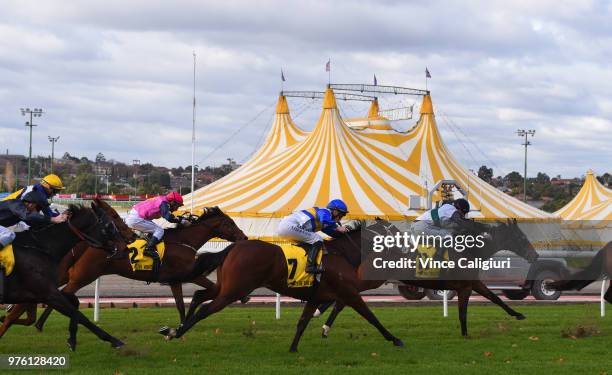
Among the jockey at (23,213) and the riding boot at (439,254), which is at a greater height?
the jockey at (23,213)

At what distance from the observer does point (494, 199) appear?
37.8 metres

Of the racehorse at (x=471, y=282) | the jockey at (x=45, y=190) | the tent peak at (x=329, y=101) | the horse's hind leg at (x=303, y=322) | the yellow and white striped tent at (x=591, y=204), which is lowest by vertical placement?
the horse's hind leg at (x=303, y=322)

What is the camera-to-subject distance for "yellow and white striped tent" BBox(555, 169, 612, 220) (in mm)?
46031

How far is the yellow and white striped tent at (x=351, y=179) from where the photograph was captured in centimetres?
3425

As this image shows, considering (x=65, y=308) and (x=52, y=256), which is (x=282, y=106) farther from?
(x=65, y=308)

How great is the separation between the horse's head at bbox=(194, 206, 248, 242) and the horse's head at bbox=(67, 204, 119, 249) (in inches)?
132

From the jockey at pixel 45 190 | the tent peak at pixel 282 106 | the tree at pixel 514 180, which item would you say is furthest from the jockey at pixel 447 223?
the tree at pixel 514 180

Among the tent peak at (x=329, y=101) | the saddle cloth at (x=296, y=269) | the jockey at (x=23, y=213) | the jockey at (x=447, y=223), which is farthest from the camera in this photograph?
the tent peak at (x=329, y=101)

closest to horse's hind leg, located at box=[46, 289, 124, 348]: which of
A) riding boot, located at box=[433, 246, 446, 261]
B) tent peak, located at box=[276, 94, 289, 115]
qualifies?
riding boot, located at box=[433, 246, 446, 261]

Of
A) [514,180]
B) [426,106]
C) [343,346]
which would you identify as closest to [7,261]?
[343,346]

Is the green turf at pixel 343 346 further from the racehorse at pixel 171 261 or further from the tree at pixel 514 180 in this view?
the tree at pixel 514 180

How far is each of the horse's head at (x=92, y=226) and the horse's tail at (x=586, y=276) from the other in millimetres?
8105

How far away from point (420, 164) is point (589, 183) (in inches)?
636

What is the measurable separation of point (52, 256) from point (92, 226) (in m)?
0.69
